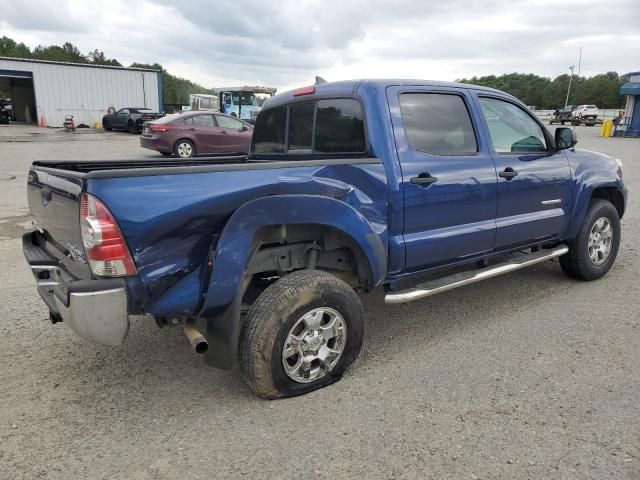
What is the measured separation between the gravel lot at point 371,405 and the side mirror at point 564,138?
145cm

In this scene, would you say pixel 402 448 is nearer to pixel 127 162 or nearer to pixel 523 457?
pixel 523 457

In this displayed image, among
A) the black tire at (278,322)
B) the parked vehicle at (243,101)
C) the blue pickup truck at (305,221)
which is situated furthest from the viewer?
the parked vehicle at (243,101)

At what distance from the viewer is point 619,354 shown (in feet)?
11.3

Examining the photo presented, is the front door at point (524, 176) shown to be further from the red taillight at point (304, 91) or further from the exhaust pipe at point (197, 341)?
the exhaust pipe at point (197, 341)

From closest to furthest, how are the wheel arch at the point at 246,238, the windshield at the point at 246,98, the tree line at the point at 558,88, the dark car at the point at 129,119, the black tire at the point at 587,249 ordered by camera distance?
the wheel arch at the point at 246,238 < the black tire at the point at 587,249 < the dark car at the point at 129,119 < the windshield at the point at 246,98 < the tree line at the point at 558,88

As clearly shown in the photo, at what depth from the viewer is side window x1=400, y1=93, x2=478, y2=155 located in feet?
11.4

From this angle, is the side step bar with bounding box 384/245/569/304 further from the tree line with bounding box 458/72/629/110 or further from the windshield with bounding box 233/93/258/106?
the tree line with bounding box 458/72/629/110

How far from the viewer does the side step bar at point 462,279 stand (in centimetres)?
335

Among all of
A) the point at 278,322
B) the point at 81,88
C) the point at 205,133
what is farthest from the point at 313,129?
the point at 81,88

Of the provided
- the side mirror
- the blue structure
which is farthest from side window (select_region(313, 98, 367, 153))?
the blue structure

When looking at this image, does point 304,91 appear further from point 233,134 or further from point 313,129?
point 233,134

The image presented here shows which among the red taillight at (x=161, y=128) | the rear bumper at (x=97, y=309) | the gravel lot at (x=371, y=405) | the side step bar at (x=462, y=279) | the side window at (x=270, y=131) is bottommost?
the gravel lot at (x=371, y=405)

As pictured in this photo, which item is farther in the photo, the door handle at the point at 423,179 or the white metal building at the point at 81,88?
the white metal building at the point at 81,88

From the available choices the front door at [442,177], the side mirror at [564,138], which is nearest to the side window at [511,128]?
the side mirror at [564,138]
